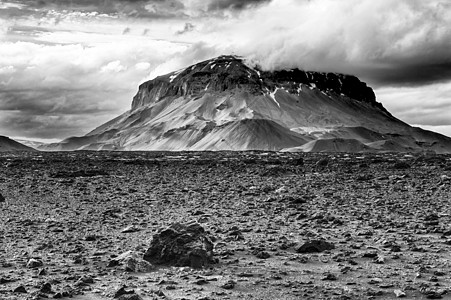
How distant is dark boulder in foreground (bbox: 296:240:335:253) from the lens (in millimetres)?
12086

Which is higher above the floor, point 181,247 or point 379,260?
point 181,247

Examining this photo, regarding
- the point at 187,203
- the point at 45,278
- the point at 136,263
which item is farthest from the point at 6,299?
the point at 187,203

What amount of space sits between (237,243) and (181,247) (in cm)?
224

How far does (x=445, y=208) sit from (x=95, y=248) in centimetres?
1017

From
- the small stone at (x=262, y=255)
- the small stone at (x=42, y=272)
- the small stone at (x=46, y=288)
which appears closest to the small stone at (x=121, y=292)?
the small stone at (x=46, y=288)

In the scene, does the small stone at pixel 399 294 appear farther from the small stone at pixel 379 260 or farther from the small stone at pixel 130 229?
the small stone at pixel 130 229

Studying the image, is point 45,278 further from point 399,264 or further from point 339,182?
point 339,182

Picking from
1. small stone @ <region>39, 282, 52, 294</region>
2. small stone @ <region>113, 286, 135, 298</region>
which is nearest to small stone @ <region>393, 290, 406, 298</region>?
small stone @ <region>113, 286, 135, 298</region>

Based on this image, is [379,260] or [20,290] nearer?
[20,290]

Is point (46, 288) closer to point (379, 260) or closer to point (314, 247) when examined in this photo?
point (314, 247)

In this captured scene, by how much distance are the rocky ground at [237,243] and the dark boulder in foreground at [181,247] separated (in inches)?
1.1

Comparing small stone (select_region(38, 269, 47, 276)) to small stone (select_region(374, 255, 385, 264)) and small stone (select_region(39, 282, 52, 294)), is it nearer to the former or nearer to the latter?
small stone (select_region(39, 282, 52, 294))

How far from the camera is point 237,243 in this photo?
13.1 metres

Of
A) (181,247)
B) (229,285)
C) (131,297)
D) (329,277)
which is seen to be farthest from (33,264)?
(329,277)
